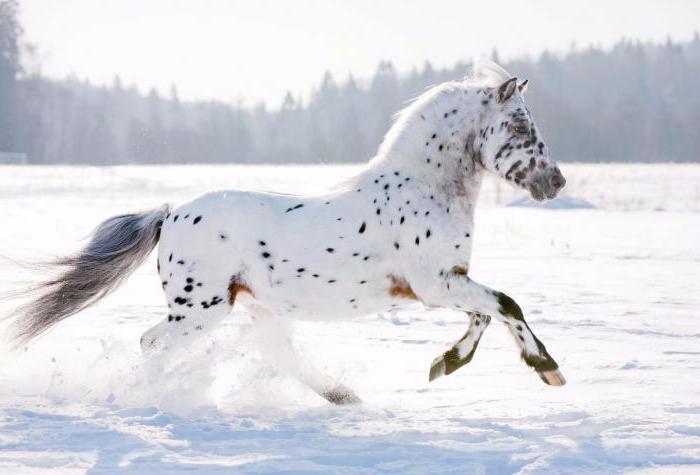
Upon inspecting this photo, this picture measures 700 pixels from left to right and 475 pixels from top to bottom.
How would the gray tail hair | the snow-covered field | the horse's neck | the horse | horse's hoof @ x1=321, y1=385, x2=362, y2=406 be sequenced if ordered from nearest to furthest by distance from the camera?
the snow-covered field < the horse < the horse's neck < horse's hoof @ x1=321, y1=385, x2=362, y2=406 < the gray tail hair

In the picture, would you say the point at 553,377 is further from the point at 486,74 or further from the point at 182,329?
the point at 182,329

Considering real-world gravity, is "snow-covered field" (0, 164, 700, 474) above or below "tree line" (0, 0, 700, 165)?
below

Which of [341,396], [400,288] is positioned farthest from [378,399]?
[400,288]

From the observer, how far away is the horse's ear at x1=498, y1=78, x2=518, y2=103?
15.4 feet

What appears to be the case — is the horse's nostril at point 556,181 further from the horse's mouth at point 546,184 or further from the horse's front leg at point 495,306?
the horse's front leg at point 495,306

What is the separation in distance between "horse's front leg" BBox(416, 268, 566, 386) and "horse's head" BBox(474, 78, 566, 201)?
0.65 meters

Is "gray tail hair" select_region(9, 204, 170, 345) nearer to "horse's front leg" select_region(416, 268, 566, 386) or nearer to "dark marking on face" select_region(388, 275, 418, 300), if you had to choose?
"dark marking on face" select_region(388, 275, 418, 300)

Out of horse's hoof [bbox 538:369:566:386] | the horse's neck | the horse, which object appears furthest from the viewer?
the horse's neck

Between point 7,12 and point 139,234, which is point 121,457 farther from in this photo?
point 7,12

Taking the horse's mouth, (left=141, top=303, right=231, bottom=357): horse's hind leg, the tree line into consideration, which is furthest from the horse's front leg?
the tree line

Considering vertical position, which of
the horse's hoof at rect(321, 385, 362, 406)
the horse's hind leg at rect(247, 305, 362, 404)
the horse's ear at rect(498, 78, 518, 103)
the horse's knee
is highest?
the horse's ear at rect(498, 78, 518, 103)

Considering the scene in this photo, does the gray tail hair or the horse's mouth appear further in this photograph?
the gray tail hair

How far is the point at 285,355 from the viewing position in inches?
200

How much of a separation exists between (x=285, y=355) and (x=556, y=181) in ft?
6.12
